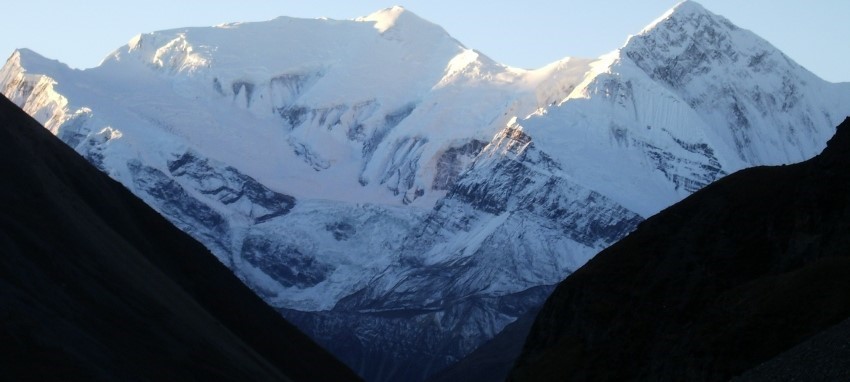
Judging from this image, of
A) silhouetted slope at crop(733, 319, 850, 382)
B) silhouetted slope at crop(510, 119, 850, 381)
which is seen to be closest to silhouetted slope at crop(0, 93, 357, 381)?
silhouetted slope at crop(510, 119, 850, 381)

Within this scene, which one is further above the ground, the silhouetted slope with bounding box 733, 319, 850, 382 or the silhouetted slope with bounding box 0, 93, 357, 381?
the silhouetted slope with bounding box 0, 93, 357, 381

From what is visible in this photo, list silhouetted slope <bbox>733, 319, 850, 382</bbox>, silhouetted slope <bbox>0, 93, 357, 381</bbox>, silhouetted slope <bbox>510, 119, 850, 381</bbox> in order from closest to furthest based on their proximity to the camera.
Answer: silhouetted slope <bbox>733, 319, 850, 382</bbox> → silhouetted slope <bbox>510, 119, 850, 381</bbox> → silhouetted slope <bbox>0, 93, 357, 381</bbox>

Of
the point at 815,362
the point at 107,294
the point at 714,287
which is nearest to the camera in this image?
the point at 815,362

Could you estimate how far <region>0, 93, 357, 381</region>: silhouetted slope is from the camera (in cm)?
10625

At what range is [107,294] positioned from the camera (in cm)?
12181

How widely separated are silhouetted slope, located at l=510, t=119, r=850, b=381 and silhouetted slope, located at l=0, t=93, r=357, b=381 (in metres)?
27.4

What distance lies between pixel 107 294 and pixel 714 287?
52333mm

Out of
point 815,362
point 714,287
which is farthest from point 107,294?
point 815,362

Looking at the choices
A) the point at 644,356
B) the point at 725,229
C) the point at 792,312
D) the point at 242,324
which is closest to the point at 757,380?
the point at 792,312

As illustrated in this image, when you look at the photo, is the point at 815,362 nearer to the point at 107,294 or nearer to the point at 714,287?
the point at 714,287

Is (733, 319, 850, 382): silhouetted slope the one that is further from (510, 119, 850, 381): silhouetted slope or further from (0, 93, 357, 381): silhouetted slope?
(0, 93, 357, 381): silhouetted slope

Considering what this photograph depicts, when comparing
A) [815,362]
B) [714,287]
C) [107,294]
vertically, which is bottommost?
[815,362]

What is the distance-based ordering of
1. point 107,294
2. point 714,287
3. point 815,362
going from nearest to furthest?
1. point 815,362
2. point 714,287
3. point 107,294

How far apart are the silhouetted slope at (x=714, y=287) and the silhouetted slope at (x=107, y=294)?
89.8ft
